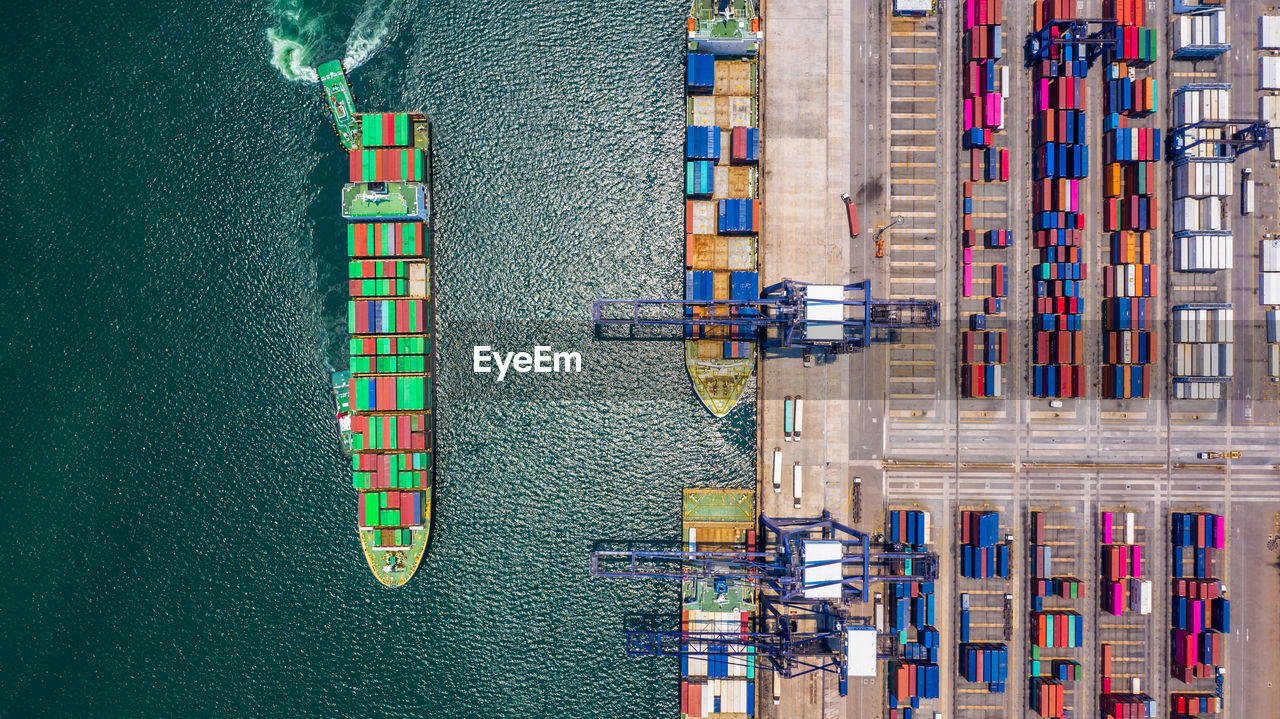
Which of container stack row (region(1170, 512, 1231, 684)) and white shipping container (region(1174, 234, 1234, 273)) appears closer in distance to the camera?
container stack row (region(1170, 512, 1231, 684))

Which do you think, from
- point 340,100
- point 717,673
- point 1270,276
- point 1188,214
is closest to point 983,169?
point 1188,214

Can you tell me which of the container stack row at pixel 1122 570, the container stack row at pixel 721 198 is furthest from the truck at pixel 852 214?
the container stack row at pixel 1122 570

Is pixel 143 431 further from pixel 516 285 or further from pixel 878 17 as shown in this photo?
pixel 878 17

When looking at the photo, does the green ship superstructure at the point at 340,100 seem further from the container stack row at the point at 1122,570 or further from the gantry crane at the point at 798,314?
the container stack row at the point at 1122,570

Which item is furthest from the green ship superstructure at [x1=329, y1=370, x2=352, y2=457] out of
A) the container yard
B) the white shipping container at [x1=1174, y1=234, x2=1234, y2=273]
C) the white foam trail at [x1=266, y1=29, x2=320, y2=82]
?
the white shipping container at [x1=1174, y1=234, x2=1234, y2=273]

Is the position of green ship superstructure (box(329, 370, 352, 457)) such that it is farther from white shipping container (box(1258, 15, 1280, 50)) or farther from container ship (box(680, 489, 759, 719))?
white shipping container (box(1258, 15, 1280, 50))

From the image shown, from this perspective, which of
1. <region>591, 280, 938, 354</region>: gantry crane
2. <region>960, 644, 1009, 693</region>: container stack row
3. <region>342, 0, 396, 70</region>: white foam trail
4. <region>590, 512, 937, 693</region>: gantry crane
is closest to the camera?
→ <region>591, 280, 938, 354</region>: gantry crane

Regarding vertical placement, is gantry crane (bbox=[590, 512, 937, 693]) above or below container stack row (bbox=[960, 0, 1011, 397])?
below

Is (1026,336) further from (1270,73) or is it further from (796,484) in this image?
(1270,73)
